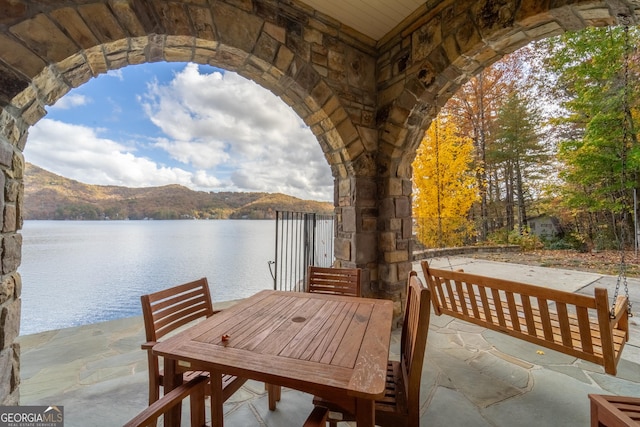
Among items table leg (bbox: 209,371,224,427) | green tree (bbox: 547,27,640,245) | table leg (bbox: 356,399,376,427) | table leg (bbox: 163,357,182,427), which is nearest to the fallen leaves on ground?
green tree (bbox: 547,27,640,245)

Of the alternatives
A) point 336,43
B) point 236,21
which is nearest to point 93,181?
point 236,21

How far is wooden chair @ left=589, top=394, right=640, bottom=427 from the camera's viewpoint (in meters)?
0.83

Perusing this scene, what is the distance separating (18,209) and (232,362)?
1.49 meters

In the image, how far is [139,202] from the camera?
532 centimetres

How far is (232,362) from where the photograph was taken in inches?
36.5

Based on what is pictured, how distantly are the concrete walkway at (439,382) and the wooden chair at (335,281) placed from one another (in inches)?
28.4

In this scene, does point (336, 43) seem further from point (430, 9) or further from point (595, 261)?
point (595, 261)

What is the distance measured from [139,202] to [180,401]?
18.0 ft

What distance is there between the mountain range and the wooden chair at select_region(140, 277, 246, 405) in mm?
1608

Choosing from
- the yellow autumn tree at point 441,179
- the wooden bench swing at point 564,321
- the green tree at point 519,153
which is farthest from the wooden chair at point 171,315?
the green tree at point 519,153

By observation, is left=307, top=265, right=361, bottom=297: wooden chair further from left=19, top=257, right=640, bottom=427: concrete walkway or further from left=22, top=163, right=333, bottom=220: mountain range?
left=22, top=163, right=333, bottom=220: mountain range

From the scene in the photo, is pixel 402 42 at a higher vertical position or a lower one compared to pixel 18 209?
higher

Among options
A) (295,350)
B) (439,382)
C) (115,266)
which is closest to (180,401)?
(295,350)

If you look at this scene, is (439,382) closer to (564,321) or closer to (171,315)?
(564,321)
